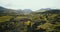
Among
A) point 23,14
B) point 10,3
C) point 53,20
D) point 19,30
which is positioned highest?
point 10,3

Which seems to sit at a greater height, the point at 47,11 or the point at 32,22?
the point at 47,11

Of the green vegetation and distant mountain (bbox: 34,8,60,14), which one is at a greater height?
distant mountain (bbox: 34,8,60,14)

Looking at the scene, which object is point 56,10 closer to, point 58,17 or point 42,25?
point 58,17

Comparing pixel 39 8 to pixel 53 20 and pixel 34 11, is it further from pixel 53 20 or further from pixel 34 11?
pixel 53 20

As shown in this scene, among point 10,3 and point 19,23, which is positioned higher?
point 10,3

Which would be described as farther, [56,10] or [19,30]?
[56,10]

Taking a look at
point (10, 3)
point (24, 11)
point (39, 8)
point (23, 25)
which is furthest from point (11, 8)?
point (39, 8)

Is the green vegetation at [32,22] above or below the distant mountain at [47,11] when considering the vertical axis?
below

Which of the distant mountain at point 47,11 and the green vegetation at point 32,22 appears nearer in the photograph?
the green vegetation at point 32,22

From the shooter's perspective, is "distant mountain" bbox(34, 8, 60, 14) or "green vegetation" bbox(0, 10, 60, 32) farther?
"distant mountain" bbox(34, 8, 60, 14)
